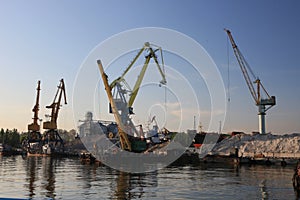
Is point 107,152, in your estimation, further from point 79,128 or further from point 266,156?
point 79,128

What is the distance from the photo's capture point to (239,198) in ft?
89.0

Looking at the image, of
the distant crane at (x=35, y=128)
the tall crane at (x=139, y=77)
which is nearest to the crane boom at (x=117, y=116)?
the tall crane at (x=139, y=77)

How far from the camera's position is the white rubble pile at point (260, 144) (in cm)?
9231

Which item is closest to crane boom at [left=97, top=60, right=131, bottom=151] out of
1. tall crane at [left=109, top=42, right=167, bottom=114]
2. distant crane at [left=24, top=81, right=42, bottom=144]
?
tall crane at [left=109, top=42, right=167, bottom=114]

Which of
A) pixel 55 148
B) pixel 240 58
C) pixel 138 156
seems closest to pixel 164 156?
pixel 138 156

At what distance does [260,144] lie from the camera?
98500mm

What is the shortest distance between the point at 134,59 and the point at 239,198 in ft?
252

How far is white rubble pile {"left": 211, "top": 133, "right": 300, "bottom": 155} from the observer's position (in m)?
92.3

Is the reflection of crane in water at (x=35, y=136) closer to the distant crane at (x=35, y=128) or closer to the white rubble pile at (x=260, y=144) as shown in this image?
the distant crane at (x=35, y=128)

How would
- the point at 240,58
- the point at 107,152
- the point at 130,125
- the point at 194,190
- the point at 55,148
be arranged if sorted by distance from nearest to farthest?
the point at 194,190 < the point at 107,152 < the point at 130,125 < the point at 240,58 < the point at 55,148

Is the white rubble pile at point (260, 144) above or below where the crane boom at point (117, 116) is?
below

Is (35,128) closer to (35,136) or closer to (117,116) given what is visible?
(35,136)

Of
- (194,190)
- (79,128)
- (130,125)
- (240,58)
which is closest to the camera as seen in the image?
(194,190)

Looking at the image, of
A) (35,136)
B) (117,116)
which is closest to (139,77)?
(117,116)
